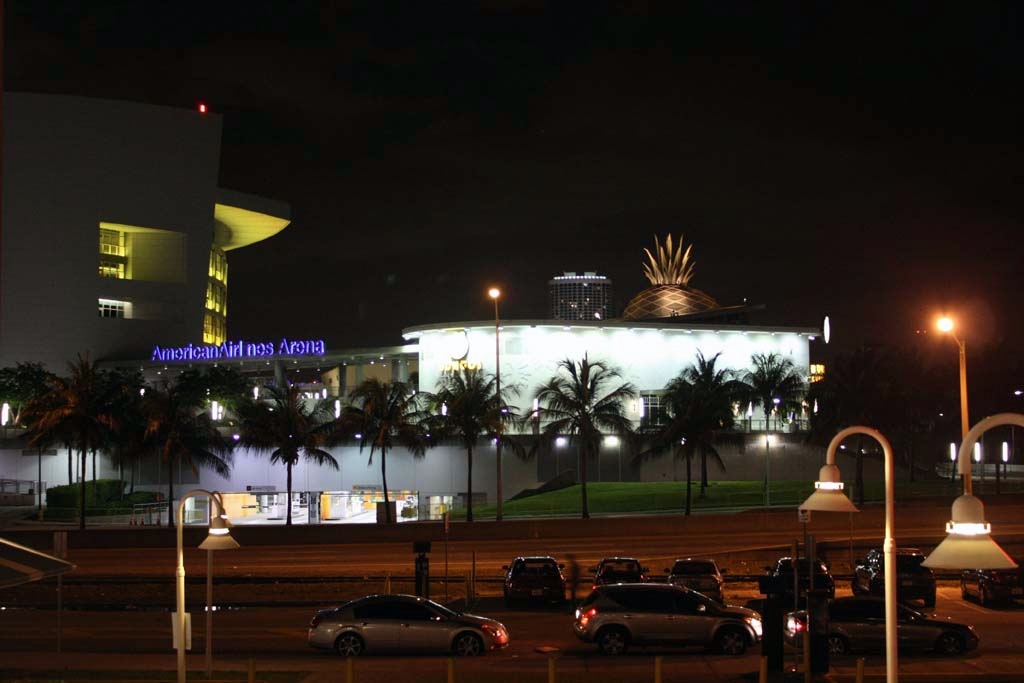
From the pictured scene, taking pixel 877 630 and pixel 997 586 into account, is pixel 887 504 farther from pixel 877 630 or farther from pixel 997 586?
pixel 997 586

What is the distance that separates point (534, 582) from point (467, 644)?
24.7 ft

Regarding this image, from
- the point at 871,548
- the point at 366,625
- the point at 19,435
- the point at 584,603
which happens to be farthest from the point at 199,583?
the point at 19,435

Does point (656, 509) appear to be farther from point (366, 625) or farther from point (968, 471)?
point (968, 471)

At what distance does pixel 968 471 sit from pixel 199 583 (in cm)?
2938

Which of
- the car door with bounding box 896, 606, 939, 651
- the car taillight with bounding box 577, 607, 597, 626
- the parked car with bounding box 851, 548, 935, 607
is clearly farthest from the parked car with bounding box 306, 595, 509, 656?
the parked car with bounding box 851, 548, 935, 607

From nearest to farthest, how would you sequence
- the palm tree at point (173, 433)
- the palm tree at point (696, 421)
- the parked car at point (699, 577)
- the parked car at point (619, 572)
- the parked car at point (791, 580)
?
the parked car at point (791, 580) < the parked car at point (699, 577) < the parked car at point (619, 572) < the palm tree at point (696, 421) < the palm tree at point (173, 433)

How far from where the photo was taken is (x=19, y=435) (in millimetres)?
84375

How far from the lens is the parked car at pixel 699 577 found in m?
31.9

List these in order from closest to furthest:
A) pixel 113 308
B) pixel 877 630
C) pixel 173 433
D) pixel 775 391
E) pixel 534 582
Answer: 1. pixel 877 630
2. pixel 534 582
3. pixel 173 433
4. pixel 775 391
5. pixel 113 308

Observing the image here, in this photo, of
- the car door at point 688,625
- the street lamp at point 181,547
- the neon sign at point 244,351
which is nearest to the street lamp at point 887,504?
the street lamp at point 181,547

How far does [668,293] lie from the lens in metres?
113

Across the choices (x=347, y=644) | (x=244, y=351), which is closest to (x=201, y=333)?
(x=244, y=351)

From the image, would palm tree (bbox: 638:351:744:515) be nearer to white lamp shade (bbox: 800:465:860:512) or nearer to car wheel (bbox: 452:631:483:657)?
car wheel (bbox: 452:631:483:657)

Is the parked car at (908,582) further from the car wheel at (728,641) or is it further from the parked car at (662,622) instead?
the parked car at (662,622)
